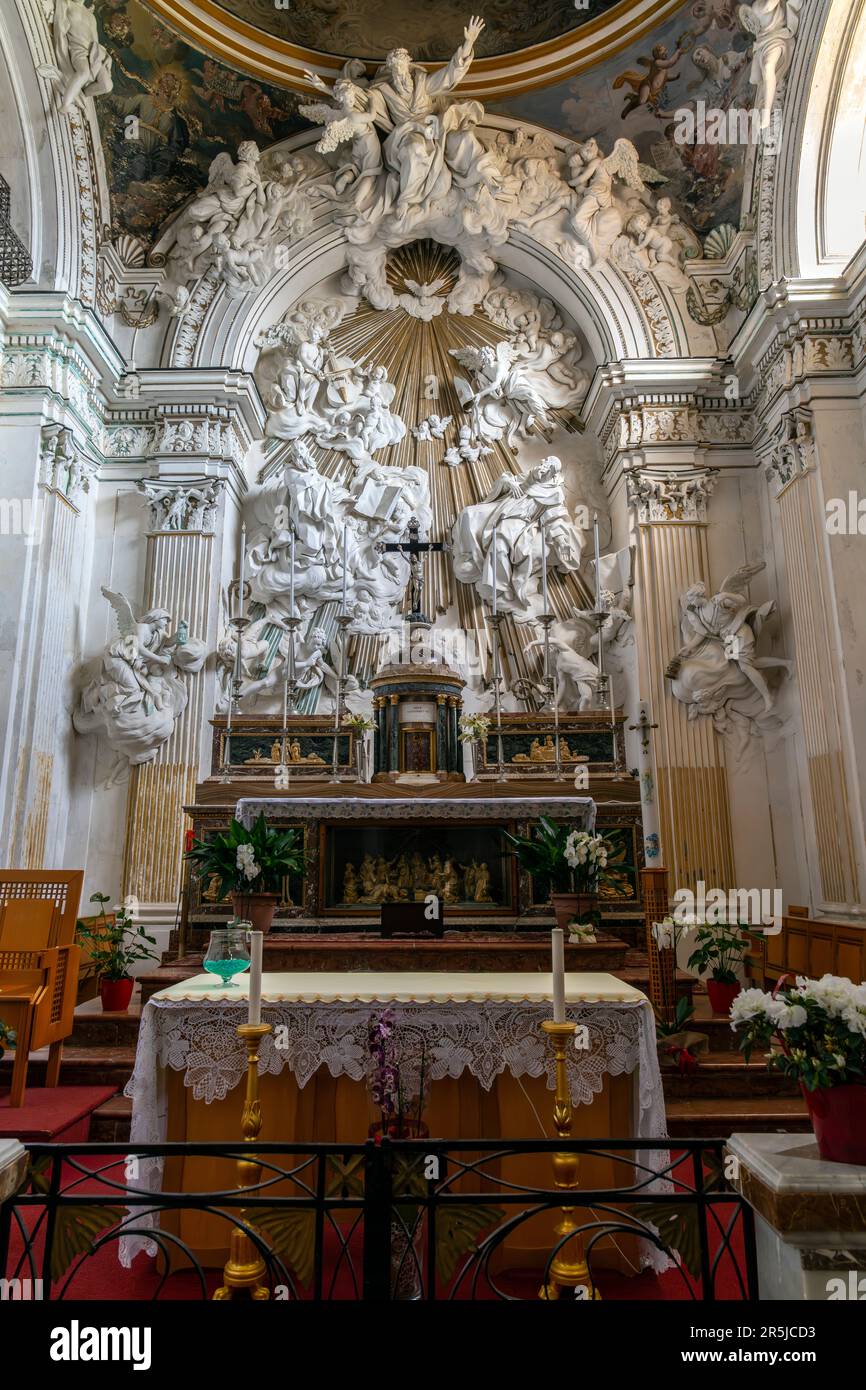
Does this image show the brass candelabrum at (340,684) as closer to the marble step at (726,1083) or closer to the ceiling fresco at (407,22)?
the marble step at (726,1083)

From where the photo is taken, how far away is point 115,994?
6871 millimetres

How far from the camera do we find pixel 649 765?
9664mm

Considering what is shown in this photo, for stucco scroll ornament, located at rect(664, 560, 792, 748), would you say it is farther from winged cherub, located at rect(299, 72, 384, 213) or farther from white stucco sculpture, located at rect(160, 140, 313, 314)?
white stucco sculpture, located at rect(160, 140, 313, 314)

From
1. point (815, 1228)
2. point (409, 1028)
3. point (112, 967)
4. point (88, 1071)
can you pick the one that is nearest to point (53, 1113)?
point (88, 1071)

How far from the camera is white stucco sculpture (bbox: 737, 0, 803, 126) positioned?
29.0ft

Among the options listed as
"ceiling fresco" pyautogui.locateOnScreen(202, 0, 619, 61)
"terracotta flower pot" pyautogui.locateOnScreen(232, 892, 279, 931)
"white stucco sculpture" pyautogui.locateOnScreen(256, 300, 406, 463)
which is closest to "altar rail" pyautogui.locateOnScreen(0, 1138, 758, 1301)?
"terracotta flower pot" pyautogui.locateOnScreen(232, 892, 279, 931)

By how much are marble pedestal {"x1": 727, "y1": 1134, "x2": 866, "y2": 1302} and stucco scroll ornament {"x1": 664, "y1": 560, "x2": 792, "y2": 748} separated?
755 cm

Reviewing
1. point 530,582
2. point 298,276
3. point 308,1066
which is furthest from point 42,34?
point 308,1066

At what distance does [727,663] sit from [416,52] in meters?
8.26

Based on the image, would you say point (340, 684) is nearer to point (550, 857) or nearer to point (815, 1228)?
point (550, 857)

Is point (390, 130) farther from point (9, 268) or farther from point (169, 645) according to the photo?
point (169, 645)

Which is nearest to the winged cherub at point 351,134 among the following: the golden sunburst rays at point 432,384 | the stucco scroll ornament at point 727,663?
the golden sunburst rays at point 432,384

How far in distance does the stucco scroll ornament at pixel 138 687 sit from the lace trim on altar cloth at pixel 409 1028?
6070 mm
